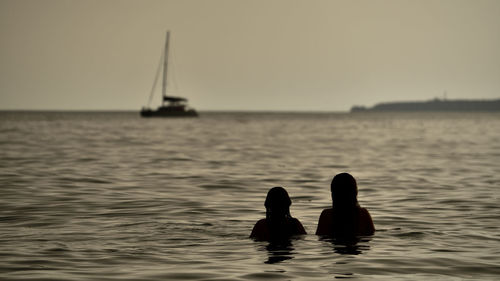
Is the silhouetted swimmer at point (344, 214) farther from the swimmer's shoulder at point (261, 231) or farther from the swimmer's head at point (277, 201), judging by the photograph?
the swimmer's shoulder at point (261, 231)

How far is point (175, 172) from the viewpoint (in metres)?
27.6

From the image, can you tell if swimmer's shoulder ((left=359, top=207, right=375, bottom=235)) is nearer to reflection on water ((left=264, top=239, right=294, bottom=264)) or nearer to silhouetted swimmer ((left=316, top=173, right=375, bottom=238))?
silhouetted swimmer ((left=316, top=173, right=375, bottom=238))

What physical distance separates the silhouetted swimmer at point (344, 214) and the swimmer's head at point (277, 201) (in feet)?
2.24

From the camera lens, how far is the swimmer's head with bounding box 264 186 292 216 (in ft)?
35.4

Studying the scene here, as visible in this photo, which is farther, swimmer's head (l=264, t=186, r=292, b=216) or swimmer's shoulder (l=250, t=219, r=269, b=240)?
swimmer's shoulder (l=250, t=219, r=269, b=240)

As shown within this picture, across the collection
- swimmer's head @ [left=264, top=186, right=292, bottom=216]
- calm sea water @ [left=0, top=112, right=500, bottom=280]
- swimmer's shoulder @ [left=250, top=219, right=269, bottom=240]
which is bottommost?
calm sea water @ [left=0, top=112, right=500, bottom=280]

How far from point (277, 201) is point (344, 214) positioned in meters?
1.11

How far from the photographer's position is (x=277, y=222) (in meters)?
11.3

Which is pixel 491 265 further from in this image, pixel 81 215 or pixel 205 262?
pixel 81 215

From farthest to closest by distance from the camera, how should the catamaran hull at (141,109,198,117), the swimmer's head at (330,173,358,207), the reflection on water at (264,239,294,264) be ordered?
the catamaran hull at (141,109,198,117), the swimmer's head at (330,173,358,207), the reflection on water at (264,239,294,264)

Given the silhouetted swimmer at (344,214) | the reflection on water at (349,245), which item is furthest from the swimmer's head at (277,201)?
the reflection on water at (349,245)

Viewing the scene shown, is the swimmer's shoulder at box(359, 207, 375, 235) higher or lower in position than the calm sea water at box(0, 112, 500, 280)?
higher

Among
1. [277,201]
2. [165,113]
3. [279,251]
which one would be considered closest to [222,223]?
[279,251]

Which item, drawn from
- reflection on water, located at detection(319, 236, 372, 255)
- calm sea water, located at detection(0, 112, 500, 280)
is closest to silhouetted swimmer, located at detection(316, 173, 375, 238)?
reflection on water, located at detection(319, 236, 372, 255)
